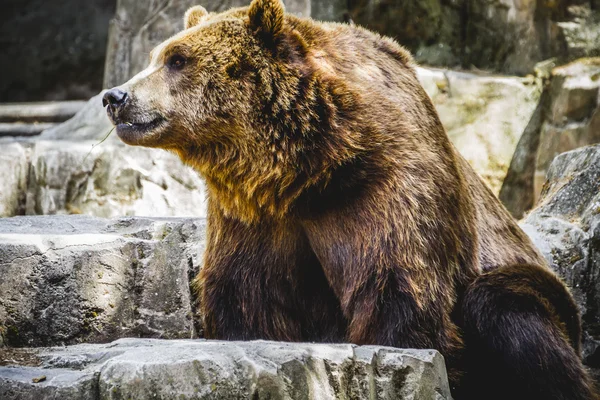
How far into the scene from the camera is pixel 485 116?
993 cm

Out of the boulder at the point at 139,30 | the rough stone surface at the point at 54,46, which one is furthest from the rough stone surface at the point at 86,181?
the rough stone surface at the point at 54,46

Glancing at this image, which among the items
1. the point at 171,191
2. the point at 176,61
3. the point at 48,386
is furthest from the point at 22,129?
the point at 48,386

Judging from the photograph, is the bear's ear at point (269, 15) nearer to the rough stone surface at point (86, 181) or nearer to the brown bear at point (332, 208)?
the brown bear at point (332, 208)

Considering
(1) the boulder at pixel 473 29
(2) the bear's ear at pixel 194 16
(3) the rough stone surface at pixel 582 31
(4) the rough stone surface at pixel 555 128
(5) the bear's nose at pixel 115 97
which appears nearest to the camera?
(5) the bear's nose at pixel 115 97

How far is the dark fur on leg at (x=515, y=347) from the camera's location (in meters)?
3.71

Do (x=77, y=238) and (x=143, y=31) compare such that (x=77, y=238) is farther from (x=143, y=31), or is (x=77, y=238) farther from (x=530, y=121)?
(x=530, y=121)

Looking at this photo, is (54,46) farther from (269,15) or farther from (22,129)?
(269,15)

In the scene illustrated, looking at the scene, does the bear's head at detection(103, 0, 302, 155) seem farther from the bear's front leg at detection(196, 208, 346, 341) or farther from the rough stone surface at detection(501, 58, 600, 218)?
the rough stone surface at detection(501, 58, 600, 218)

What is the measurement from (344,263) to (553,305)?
109cm

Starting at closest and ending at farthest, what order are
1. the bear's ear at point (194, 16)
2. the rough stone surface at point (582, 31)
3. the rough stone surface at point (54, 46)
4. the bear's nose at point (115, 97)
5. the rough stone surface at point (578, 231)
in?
the bear's nose at point (115, 97) → the bear's ear at point (194, 16) → the rough stone surface at point (578, 231) → the rough stone surface at point (582, 31) → the rough stone surface at point (54, 46)

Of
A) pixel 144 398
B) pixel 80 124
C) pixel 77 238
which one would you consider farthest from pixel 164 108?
pixel 80 124

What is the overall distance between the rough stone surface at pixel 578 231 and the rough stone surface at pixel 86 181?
3593 mm

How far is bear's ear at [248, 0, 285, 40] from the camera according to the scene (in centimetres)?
388

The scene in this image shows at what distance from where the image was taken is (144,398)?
8.70 ft
